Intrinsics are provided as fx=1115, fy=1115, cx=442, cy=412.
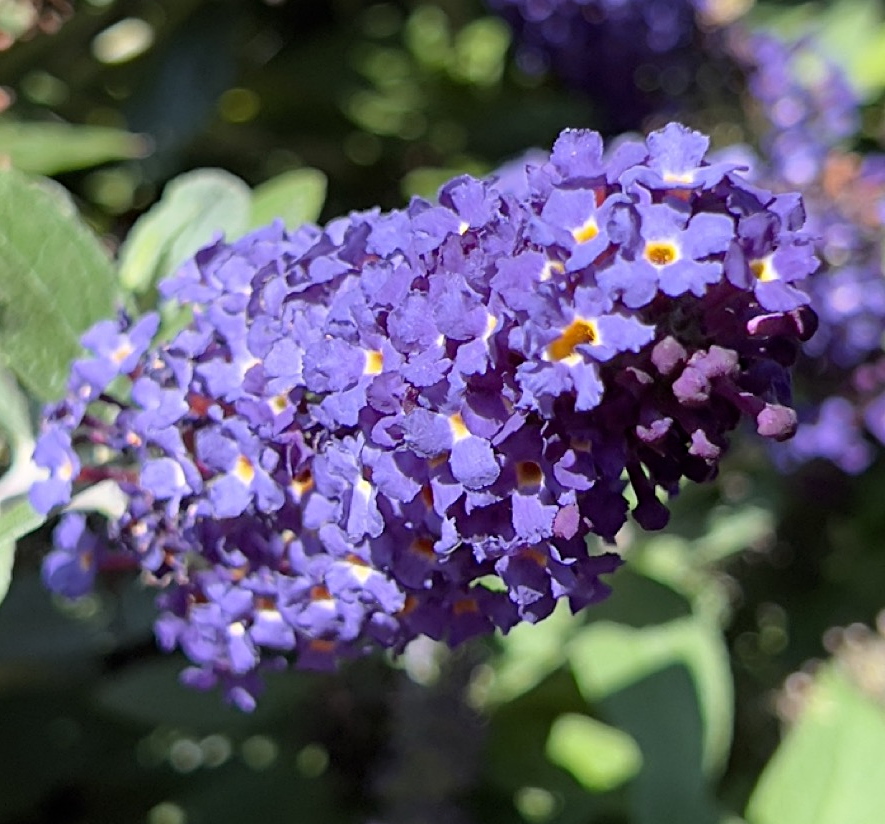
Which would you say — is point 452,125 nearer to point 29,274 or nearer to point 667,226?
point 29,274

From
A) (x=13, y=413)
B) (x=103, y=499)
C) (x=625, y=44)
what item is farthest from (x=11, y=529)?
(x=625, y=44)

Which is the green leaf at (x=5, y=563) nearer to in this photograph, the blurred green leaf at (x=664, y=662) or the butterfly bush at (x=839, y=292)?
the blurred green leaf at (x=664, y=662)

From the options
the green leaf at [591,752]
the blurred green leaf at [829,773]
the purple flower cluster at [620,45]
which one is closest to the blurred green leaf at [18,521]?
the green leaf at [591,752]

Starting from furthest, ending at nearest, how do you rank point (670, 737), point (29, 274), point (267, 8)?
point (267, 8) → point (670, 737) → point (29, 274)

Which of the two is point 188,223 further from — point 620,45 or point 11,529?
point 620,45

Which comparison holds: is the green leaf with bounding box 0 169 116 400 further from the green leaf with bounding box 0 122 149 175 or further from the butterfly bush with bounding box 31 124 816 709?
the green leaf with bounding box 0 122 149 175

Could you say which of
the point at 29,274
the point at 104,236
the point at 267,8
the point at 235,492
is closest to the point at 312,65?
the point at 267,8
